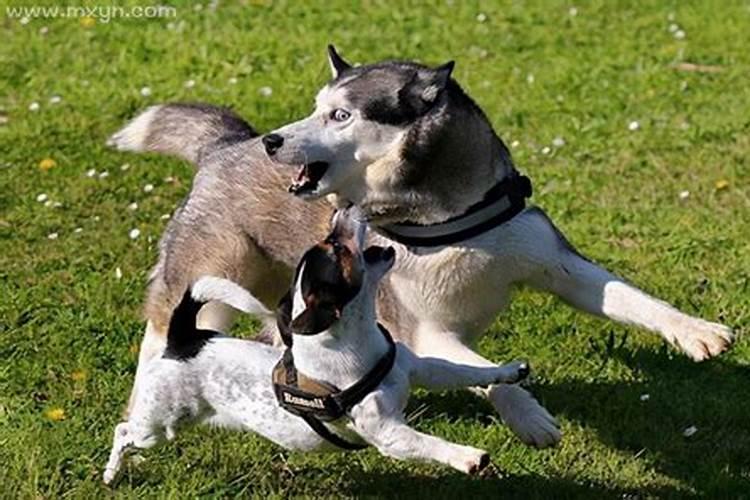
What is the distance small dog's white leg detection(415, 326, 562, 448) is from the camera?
5.09 metres

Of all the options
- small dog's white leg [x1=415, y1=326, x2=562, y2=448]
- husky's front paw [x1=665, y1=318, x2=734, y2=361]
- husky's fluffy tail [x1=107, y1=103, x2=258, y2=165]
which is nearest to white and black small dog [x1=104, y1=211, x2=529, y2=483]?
small dog's white leg [x1=415, y1=326, x2=562, y2=448]

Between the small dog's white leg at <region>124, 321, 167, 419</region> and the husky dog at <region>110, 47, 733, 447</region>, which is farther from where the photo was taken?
the small dog's white leg at <region>124, 321, 167, 419</region>

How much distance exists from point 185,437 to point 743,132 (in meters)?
4.46

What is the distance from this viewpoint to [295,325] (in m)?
4.29

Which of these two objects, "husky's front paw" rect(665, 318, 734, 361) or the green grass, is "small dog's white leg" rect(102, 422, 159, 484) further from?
"husky's front paw" rect(665, 318, 734, 361)

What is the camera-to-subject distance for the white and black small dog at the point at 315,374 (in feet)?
14.1

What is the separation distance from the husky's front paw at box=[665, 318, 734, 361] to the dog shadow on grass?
1.46 feet

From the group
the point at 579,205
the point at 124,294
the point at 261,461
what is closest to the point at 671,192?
the point at 579,205

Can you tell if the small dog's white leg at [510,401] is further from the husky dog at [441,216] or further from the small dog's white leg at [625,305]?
the small dog's white leg at [625,305]

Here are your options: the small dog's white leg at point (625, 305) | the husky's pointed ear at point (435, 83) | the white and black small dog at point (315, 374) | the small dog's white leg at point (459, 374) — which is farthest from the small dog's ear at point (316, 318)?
the small dog's white leg at point (625, 305)

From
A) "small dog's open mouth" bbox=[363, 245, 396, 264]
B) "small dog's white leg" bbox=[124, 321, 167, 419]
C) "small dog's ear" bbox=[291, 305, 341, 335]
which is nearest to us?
"small dog's ear" bbox=[291, 305, 341, 335]

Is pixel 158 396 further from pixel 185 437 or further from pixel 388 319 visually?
pixel 388 319

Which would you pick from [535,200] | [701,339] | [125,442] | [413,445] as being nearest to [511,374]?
[413,445]

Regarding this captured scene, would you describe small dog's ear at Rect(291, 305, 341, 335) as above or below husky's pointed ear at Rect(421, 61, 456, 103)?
below
